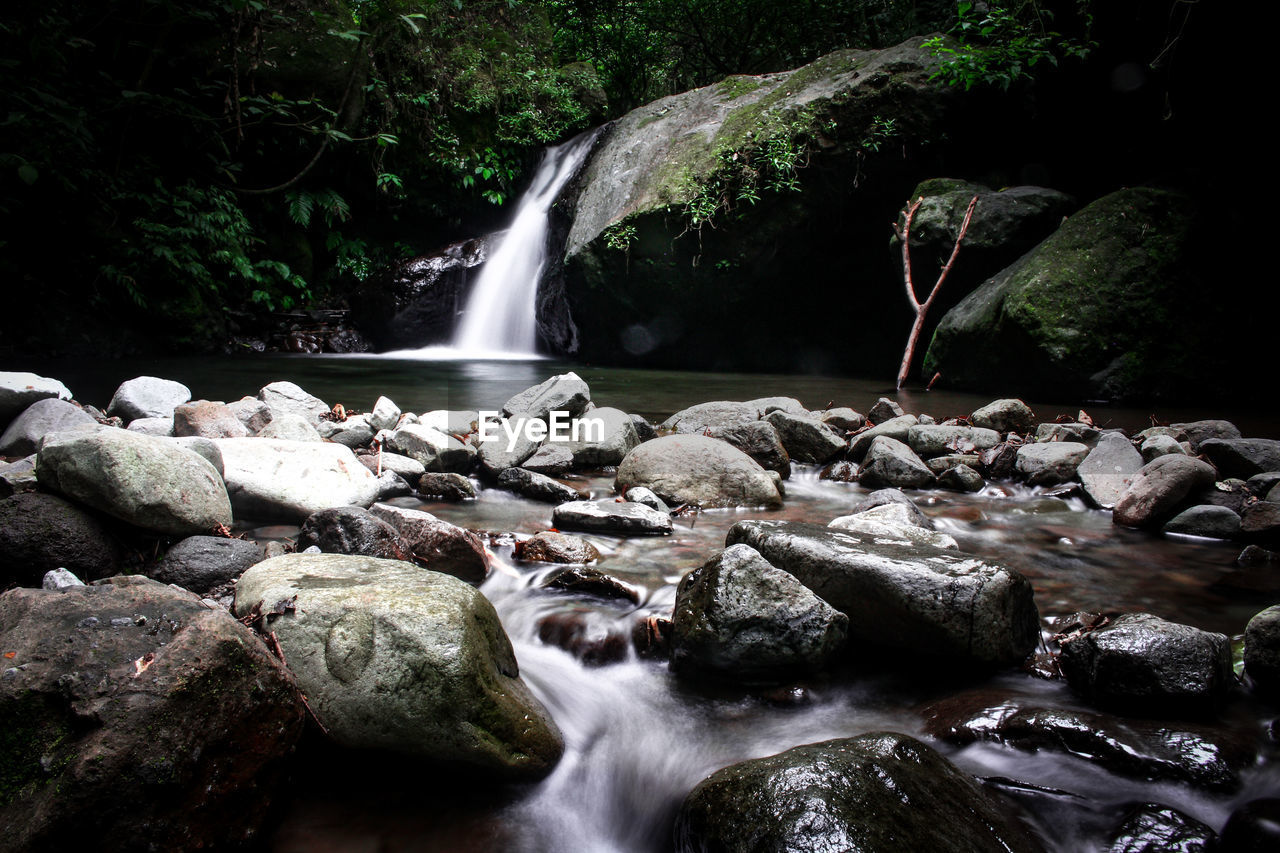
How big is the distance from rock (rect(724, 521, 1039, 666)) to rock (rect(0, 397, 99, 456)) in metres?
4.03

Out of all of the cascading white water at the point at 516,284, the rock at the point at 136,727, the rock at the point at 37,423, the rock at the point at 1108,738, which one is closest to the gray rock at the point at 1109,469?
the rock at the point at 1108,738

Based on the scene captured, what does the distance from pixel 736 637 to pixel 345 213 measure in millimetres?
13625

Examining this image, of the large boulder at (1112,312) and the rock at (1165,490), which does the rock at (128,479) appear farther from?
the large boulder at (1112,312)

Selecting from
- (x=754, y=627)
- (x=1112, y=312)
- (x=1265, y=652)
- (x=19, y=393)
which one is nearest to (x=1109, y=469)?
(x=1265, y=652)

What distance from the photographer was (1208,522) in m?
3.34

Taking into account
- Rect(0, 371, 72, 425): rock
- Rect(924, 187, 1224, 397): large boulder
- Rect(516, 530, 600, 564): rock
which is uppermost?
Rect(924, 187, 1224, 397): large boulder

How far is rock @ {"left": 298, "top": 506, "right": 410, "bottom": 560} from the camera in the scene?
2.66 m

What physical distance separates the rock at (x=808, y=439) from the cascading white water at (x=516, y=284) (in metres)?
8.69

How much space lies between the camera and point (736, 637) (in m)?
2.12

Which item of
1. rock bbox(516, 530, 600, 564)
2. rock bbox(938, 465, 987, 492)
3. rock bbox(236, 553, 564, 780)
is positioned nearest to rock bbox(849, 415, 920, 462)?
rock bbox(938, 465, 987, 492)

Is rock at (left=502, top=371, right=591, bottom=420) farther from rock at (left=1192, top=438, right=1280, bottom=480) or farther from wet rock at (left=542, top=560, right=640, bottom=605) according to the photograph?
rock at (left=1192, top=438, right=1280, bottom=480)

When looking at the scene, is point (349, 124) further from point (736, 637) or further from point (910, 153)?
point (736, 637)

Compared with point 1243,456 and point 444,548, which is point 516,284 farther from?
point 1243,456

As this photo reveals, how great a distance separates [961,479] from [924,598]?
7.93ft
